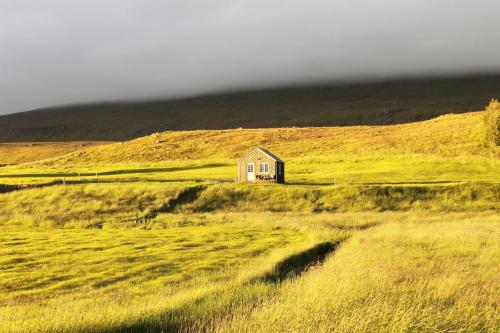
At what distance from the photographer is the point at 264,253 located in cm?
2647

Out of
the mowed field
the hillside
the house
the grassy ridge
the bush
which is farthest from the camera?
the grassy ridge

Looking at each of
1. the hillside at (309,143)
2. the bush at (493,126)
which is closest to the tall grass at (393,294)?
the bush at (493,126)

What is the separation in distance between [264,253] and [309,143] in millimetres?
100266

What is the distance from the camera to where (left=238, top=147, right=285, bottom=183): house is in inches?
2461

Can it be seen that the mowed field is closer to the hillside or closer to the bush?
the bush

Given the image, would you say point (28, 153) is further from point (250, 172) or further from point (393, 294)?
point (393, 294)

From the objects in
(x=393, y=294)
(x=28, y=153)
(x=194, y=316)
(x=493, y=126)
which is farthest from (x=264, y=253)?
(x=28, y=153)

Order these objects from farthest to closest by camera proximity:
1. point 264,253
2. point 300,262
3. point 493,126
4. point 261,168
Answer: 1. point 493,126
2. point 261,168
3. point 264,253
4. point 300,262

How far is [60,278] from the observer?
68.0 ft

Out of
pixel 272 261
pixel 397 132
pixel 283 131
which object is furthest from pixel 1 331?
pixel 283 131

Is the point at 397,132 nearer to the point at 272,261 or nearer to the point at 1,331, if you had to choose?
the point at 272,261

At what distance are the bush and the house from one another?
44210mm

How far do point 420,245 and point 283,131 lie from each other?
125619 millimetres

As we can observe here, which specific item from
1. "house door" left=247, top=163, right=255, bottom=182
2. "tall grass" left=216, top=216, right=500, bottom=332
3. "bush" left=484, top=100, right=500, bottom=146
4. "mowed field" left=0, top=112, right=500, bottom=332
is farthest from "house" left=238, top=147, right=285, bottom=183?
"bush" left=484, top=100, right=500, bottom=146
